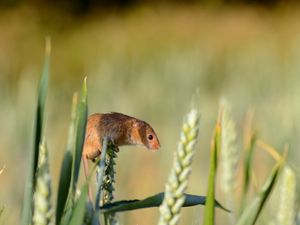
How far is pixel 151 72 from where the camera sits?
202 inches

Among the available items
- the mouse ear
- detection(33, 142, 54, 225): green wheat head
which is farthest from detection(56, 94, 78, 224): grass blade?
the mouse ear

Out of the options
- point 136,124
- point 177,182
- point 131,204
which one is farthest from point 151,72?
point 177,182

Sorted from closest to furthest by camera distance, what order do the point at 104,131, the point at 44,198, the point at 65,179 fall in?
the point at 44,198 → the point at 65,179 → the point at 104,131

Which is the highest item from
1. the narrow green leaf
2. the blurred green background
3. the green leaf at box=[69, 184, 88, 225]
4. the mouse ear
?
the blurred green background

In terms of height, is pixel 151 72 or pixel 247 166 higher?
pixel 151 72

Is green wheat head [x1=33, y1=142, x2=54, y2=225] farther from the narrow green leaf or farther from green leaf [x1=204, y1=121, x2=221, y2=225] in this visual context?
the narrow green leaf

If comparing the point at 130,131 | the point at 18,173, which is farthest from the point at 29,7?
the point at 130,131

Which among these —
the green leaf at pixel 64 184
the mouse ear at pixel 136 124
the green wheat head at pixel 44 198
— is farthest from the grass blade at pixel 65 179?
the mouse ear at pixel 136 124

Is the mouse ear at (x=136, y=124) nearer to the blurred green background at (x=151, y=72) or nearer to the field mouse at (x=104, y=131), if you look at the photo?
the field mouse at (x=104, y=131)

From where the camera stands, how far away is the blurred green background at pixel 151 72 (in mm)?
2965

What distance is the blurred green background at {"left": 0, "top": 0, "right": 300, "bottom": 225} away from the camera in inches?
117

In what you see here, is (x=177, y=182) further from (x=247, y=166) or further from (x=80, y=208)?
(x=247, y=166)

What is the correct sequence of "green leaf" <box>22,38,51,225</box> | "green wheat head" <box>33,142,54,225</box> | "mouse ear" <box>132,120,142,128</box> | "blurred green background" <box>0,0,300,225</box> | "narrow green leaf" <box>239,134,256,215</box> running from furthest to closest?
1. "blurred green background" <box>0,0,300,225</box>
2. "mouse ear" <box>132,120,142,128</box>
3. "narrow green leaf" <box>239,134,256,215</box>
4. "green leaf" <box>22,38,51,225</box>
5. "green wheat head" <box>33,142,54,225</box>

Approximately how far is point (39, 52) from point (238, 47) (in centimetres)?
126
